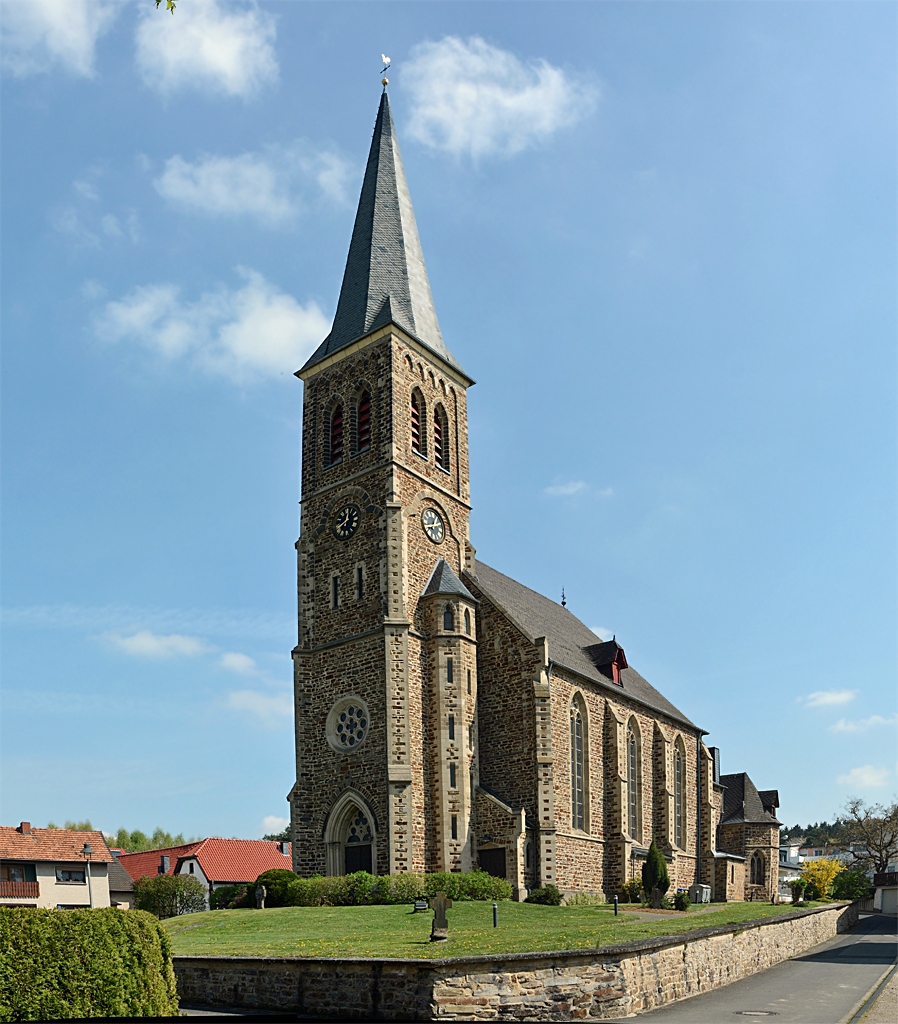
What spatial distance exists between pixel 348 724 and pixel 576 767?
10107 millimetres

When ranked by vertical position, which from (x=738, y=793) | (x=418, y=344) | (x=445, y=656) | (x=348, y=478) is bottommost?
(x=738, y=793)

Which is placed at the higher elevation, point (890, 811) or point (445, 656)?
point (445, 656)

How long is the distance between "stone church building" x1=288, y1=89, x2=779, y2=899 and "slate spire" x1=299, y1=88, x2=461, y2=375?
0.12 meters

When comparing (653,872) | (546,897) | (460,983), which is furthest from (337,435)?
(460,983)

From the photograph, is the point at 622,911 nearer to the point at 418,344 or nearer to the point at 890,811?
the point at 418,344

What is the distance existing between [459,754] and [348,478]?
485 inches

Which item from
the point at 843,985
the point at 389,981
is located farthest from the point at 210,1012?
the point at 843,985

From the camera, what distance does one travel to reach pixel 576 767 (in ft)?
120

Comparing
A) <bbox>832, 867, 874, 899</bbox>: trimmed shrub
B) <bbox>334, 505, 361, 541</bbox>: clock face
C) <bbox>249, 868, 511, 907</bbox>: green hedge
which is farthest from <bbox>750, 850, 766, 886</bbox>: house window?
<bbox>334, 505, 361, 541</bbox>: clock face

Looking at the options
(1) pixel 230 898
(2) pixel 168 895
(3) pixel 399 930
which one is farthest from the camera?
(2) pixel 168 895

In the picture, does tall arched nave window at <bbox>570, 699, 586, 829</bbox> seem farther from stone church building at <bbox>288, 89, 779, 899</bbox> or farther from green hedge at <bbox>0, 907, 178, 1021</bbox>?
green hedge at <bbox>0, 907, 178, 1021</bbox>

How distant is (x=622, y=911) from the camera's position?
29938 millimetres

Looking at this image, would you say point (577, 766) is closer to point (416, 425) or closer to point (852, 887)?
point (416, 425)

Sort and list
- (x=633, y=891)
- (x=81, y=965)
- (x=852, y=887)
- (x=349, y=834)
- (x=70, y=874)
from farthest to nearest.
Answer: (x=852, y=887)
(x=70, y=874)
(x=633, y=891)
(x=349, y=834)
(x=81, y=965)
